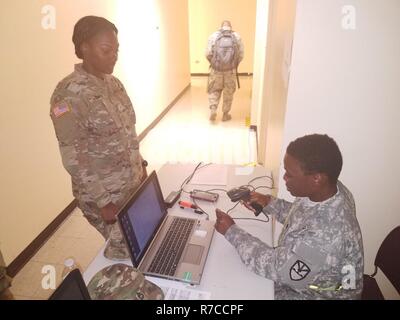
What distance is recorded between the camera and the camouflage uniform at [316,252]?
99cm

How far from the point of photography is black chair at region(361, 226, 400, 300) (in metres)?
1.30

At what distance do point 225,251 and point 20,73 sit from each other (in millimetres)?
1876

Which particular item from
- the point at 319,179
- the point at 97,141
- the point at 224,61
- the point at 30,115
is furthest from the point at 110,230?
the point at 224,61

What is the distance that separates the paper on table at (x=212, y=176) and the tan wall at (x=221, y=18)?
6.71m

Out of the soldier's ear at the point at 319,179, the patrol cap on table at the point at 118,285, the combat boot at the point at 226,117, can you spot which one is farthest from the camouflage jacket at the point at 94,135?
the combat boot at the point at 226,117

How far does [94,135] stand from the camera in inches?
57.1

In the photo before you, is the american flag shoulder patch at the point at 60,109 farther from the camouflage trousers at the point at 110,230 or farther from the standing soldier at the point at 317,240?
the standing soldier at the point at 317,240

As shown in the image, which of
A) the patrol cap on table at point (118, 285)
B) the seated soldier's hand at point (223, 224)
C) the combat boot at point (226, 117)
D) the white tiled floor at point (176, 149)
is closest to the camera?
the patrol cap on table at point (118, 285)

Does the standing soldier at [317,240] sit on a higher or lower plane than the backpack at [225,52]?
lower

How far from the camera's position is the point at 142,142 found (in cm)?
432

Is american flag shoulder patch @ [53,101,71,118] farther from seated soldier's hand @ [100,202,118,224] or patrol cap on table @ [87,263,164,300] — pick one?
patrol cap on table @ [87,263,164,300]

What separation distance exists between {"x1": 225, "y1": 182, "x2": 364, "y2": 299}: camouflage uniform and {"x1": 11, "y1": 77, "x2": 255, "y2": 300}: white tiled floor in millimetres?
1496

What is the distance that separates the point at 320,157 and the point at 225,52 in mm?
4025
